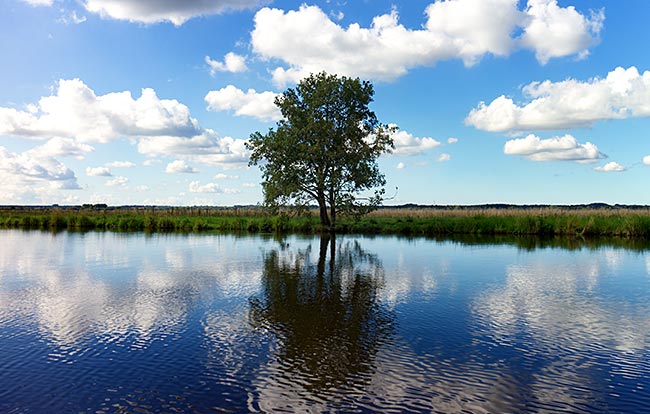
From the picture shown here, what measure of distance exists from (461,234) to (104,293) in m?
34.9

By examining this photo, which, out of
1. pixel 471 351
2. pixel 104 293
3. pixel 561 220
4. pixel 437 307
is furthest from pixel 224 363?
pixel 561 220

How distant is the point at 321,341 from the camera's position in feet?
28.1

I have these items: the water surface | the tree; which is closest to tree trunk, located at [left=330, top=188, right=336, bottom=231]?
the tree

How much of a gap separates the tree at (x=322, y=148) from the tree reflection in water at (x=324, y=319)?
23.6 metres

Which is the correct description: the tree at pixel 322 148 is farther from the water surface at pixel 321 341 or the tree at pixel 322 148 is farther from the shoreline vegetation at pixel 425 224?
the water surface at pixel 321 341

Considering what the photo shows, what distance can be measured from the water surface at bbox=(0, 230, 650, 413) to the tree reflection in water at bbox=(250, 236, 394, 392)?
0.15 ft

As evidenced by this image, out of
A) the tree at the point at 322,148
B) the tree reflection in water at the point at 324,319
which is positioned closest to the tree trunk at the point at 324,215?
the tree at the point at 322,148

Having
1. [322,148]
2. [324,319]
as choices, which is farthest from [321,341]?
[322,148]

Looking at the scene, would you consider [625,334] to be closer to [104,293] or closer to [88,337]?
[88,337]

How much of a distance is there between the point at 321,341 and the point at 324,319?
1634 mm

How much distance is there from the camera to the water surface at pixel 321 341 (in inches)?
242

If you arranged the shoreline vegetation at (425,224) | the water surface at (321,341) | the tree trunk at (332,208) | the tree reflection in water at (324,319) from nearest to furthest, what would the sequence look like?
1. the water surface at (321,341)
2. the tree reflection in water at (324,319)
3. the shoreline vegetation at (425,224)
4. the tree trunk at (332,208)

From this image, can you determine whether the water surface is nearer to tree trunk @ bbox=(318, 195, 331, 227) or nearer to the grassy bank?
the grassy bank

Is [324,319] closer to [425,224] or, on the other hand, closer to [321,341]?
[321,341]
